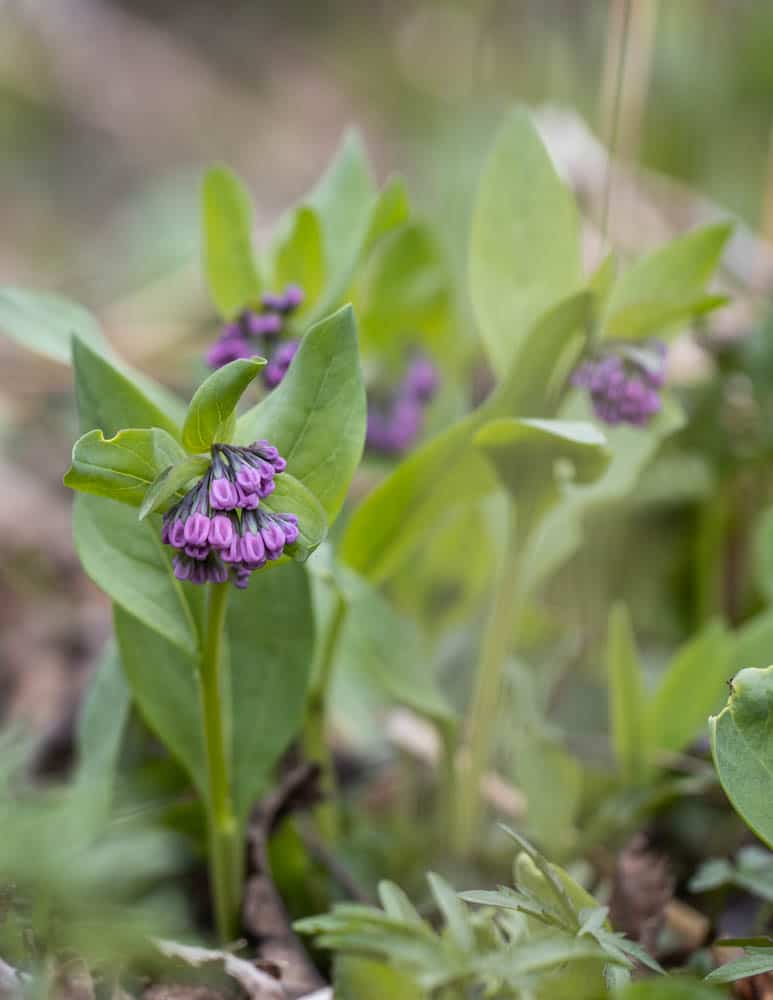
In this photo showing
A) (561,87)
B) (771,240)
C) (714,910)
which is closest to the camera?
(714,910)

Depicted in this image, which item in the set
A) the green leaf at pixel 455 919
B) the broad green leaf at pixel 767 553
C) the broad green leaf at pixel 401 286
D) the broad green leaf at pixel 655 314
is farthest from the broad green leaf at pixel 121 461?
the broad green leaf at pixel 767 553

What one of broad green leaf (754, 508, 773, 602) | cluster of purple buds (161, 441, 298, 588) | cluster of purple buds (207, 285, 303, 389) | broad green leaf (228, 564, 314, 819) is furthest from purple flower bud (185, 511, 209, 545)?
broad green leaf (754, 508, 773, 602)

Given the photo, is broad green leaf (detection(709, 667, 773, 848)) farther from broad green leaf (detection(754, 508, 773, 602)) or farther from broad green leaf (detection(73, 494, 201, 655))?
broad green leaf (detection(754, 508, 773, 602))

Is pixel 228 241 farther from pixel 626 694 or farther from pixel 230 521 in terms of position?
pixel 626 694

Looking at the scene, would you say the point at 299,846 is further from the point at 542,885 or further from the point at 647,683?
the point at 647,683

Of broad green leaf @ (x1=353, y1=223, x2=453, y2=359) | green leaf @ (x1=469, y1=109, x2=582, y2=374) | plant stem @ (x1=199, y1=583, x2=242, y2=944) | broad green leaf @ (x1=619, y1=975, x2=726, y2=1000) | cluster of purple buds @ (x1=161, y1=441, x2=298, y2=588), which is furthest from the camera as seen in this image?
broad green leaf @ (x1=353, y1=223, x2=453, y2=359)

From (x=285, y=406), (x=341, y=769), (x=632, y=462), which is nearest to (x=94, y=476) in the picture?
(x=285, y=406)

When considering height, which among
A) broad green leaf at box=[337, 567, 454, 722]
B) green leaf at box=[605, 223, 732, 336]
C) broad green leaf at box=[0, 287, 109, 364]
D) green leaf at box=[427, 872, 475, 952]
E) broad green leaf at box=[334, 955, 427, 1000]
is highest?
green leaf at box=[605, 223, 732, 336]
